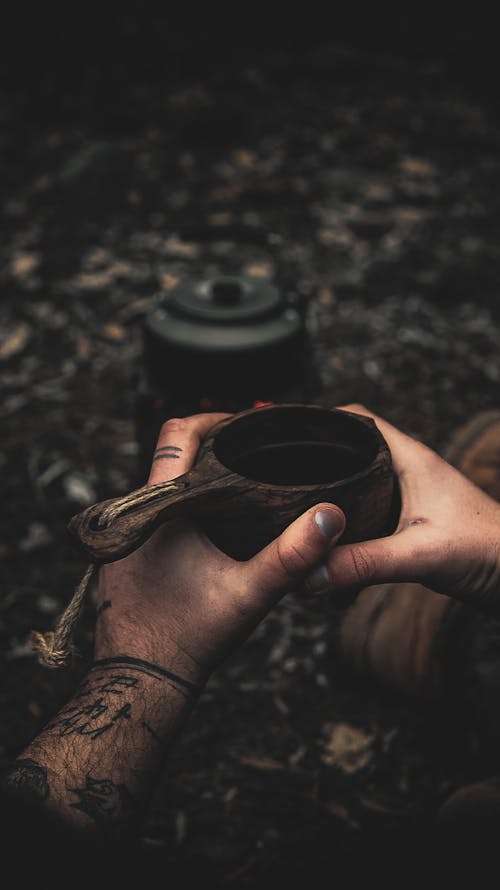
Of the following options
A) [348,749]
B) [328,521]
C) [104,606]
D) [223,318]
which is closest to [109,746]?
[104,606]

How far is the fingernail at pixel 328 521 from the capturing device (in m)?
1.20

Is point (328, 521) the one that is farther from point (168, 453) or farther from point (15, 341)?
point (15, 341)

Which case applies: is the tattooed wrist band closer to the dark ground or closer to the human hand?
the human hand

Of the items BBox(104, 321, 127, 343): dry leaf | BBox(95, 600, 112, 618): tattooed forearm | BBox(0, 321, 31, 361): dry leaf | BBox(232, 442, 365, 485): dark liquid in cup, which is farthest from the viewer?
BBox(104, 321, 127, 343): dry leaf

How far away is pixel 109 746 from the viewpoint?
1296 millimetres

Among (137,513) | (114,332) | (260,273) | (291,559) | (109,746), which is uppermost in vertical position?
(137,513)

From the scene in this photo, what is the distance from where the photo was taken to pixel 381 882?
1.16m

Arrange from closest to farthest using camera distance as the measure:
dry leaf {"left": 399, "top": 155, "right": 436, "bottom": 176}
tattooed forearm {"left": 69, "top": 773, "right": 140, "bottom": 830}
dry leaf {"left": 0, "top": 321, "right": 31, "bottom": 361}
A: tattooed forearm {"left": 69, "top": 773, "right": 140, "bottom": 830} → dry leaf {"left": 0, "top": 321, "right": 31, "bottom": 361} → dry leaf {"left": 399, "top": 155, "right": 436, "bottom": 176}

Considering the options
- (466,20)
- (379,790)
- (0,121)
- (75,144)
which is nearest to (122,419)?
(379,790)

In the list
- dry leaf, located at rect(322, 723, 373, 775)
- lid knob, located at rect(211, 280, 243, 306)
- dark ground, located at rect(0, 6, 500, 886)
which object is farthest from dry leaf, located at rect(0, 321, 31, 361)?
dry leaf, located at rect(322, 723, 373, 775)

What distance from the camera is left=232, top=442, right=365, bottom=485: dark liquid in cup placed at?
4.88ft

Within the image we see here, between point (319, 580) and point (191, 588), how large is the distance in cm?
21

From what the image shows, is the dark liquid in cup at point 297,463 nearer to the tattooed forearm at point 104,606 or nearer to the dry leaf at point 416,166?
the tattooed forearm at point 104,606

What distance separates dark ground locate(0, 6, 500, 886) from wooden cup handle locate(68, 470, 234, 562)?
117 centimetres
